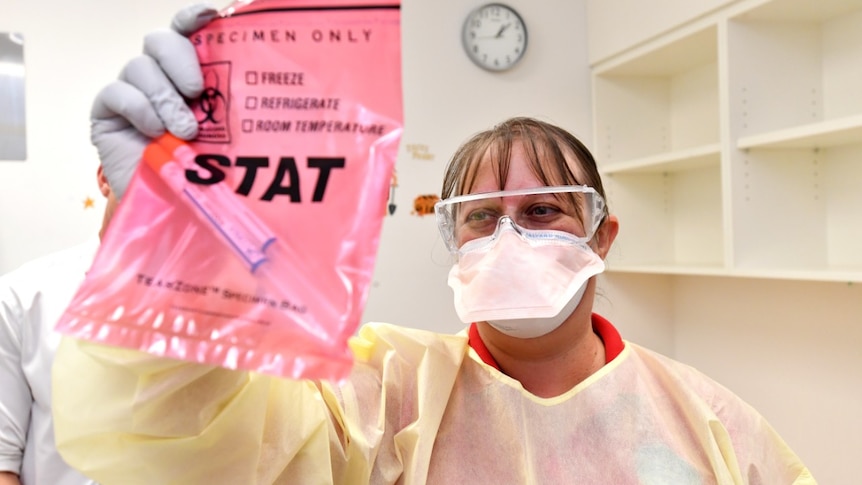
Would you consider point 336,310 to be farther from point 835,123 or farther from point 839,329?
point 839,329

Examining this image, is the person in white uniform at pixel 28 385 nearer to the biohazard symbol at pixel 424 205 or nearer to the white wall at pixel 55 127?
the white wall at pixel 55 127

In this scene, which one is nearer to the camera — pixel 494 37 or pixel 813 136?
pixel 813 136

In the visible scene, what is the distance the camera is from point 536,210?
1103 millimetres

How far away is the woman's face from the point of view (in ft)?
3.58

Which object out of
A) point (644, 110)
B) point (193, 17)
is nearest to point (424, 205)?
point (644, 110)

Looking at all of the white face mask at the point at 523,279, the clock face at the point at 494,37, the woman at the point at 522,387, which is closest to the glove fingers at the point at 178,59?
the woman at the point at 522,387

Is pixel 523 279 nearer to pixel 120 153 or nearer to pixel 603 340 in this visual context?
pixel 603 340

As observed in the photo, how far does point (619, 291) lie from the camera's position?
288 cm

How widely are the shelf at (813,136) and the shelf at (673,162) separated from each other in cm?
15

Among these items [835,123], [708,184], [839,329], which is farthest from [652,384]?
[708,184]

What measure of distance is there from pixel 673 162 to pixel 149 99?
2.22m

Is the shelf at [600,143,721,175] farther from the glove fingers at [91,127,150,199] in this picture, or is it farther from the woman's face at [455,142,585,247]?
the glove fingers at [91,127,150,199]

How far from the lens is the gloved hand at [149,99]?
641 millimetres

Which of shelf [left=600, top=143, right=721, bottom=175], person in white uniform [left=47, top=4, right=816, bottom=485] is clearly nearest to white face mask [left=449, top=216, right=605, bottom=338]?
person in white uniform [left=47, top=4, right=816, bottom=485]
